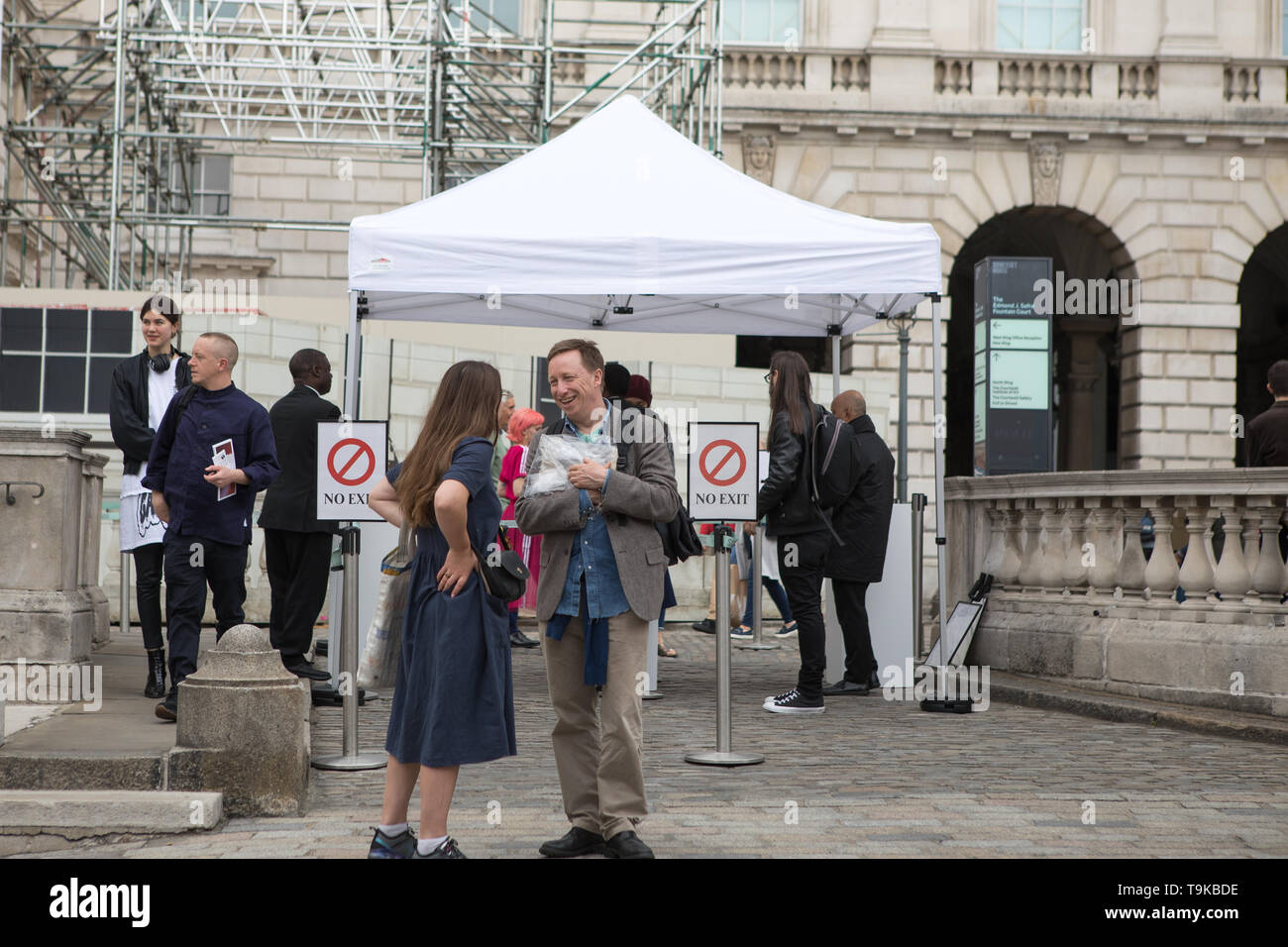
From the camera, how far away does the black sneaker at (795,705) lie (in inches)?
355

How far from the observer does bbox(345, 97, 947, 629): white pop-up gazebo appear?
352 inches

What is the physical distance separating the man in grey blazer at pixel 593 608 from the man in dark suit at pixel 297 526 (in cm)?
342

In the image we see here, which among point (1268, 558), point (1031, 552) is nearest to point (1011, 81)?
point (1031, 552)

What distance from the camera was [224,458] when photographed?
7113 millimetres

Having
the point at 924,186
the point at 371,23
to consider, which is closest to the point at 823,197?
the point at 924,186

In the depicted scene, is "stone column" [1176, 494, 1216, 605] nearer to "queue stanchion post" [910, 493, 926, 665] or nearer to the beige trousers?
"queue stanchion post" [910, 493, 926, 665]

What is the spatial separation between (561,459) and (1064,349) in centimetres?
2489

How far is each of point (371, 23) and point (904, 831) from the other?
1835 cm

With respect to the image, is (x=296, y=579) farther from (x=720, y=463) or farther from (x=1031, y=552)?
(x=1031, y=552)

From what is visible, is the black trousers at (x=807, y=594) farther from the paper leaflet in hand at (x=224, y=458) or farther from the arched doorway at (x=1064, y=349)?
the arched doorway at (x=1064, y=349)

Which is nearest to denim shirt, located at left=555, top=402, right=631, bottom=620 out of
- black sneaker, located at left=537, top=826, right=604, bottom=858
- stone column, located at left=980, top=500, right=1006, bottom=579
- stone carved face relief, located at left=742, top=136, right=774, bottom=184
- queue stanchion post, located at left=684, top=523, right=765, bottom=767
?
black sneaker, located at left=537, top=826, right=604, bottom=858

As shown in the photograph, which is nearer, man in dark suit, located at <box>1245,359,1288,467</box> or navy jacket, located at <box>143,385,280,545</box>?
navy jacket, located at <box>143,385,280,545</box>

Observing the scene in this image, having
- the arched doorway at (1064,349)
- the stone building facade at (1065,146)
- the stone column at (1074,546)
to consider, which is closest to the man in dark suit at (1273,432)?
the stone column at (1074,546)

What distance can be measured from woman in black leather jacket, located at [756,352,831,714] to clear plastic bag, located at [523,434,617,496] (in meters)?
3.79
